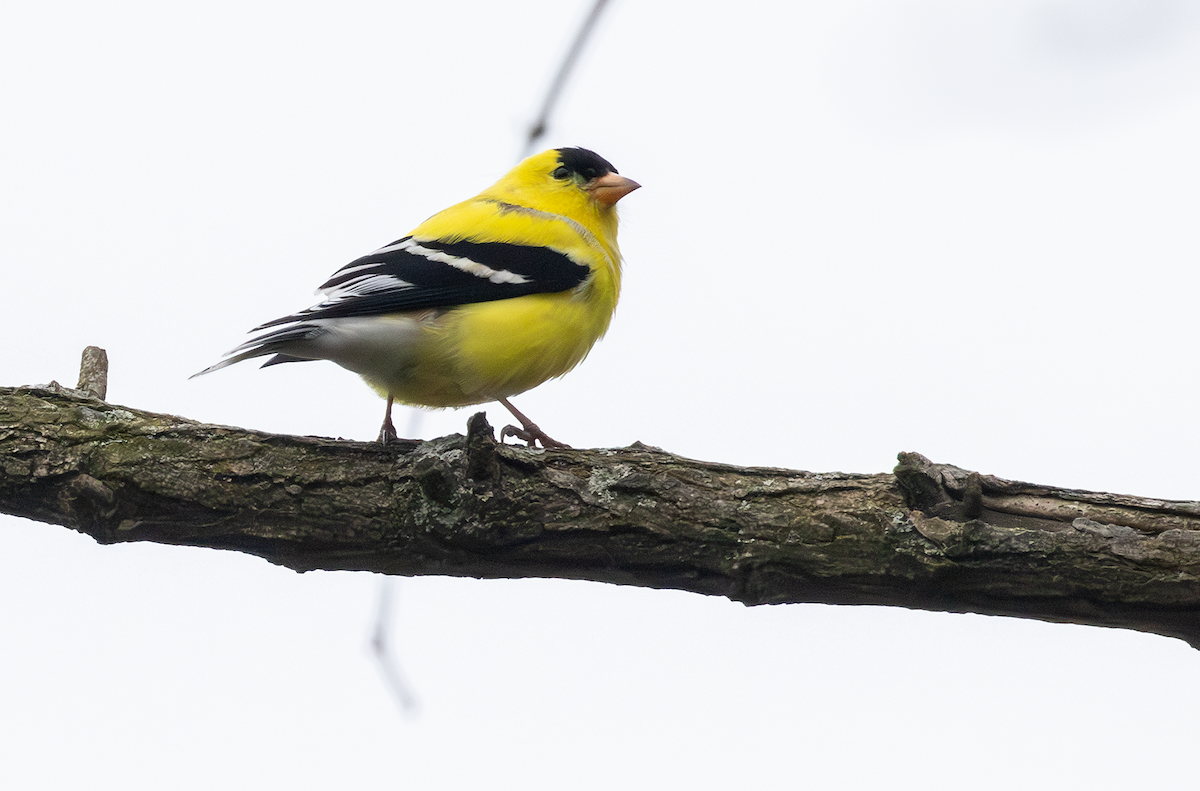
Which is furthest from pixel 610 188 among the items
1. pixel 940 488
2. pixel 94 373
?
pixel 940 488

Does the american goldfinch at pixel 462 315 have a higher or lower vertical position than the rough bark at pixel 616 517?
higher

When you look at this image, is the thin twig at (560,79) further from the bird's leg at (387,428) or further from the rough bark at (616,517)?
the bird's leg at (387,428)

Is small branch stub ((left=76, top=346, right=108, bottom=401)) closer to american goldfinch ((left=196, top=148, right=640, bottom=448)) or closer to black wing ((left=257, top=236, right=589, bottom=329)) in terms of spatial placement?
american goldfinch ((left=196, top=148, right=640, bottom=448))

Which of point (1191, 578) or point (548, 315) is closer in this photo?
point (1191, 578)

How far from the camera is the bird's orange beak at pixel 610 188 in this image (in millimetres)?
6250

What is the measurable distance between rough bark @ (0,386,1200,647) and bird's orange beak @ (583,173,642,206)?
2715 mm

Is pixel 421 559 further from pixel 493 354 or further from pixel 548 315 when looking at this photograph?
pixel 548 315

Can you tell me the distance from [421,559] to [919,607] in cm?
170

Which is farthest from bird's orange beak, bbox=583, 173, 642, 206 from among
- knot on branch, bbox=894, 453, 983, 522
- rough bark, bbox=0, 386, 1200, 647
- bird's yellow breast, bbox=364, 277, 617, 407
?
knot on branch, bbox=894, 453, 983, 522

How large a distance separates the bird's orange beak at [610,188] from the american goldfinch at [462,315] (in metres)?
0.64

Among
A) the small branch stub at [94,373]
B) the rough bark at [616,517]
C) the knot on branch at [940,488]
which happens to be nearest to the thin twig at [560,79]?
the rough bark at [616,517]

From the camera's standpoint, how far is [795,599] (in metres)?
3.61

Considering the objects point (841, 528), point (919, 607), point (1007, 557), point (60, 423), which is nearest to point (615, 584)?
point (841, 528)

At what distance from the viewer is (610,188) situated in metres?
6.26
